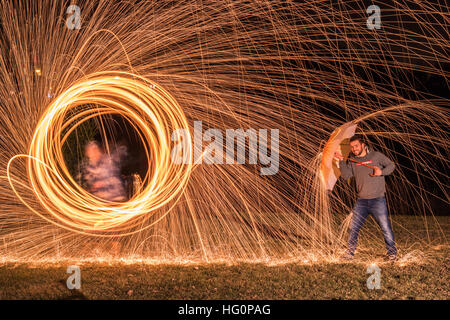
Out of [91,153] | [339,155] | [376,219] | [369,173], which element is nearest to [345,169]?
[339,155]

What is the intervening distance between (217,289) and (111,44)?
4.44m

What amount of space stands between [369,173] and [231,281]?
2680 mm

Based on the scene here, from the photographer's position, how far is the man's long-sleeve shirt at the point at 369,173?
654cm

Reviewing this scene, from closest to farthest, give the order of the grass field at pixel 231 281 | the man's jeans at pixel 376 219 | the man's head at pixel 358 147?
the grass field at pixel 231 281, the man's jeans at pixel 376 219, the man's head at pixel 358 147

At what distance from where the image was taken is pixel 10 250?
23.6 ft

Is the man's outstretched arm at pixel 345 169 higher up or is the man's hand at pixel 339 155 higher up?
the man's hand at pixel 339 155

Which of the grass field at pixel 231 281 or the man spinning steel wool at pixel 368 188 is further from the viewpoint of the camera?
the man spinning steel wool at pixel 368 188

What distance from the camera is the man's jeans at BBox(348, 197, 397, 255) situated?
21.1ft

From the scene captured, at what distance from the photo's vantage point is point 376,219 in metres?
6.53

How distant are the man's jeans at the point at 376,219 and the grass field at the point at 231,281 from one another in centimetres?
25

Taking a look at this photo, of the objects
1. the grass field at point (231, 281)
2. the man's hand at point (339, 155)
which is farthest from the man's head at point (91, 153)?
the man's hand at point (339, 155)

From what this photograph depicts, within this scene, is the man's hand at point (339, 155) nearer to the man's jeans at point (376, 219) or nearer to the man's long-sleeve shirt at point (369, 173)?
the man's long-sleeve shirt at point (369, 173)
